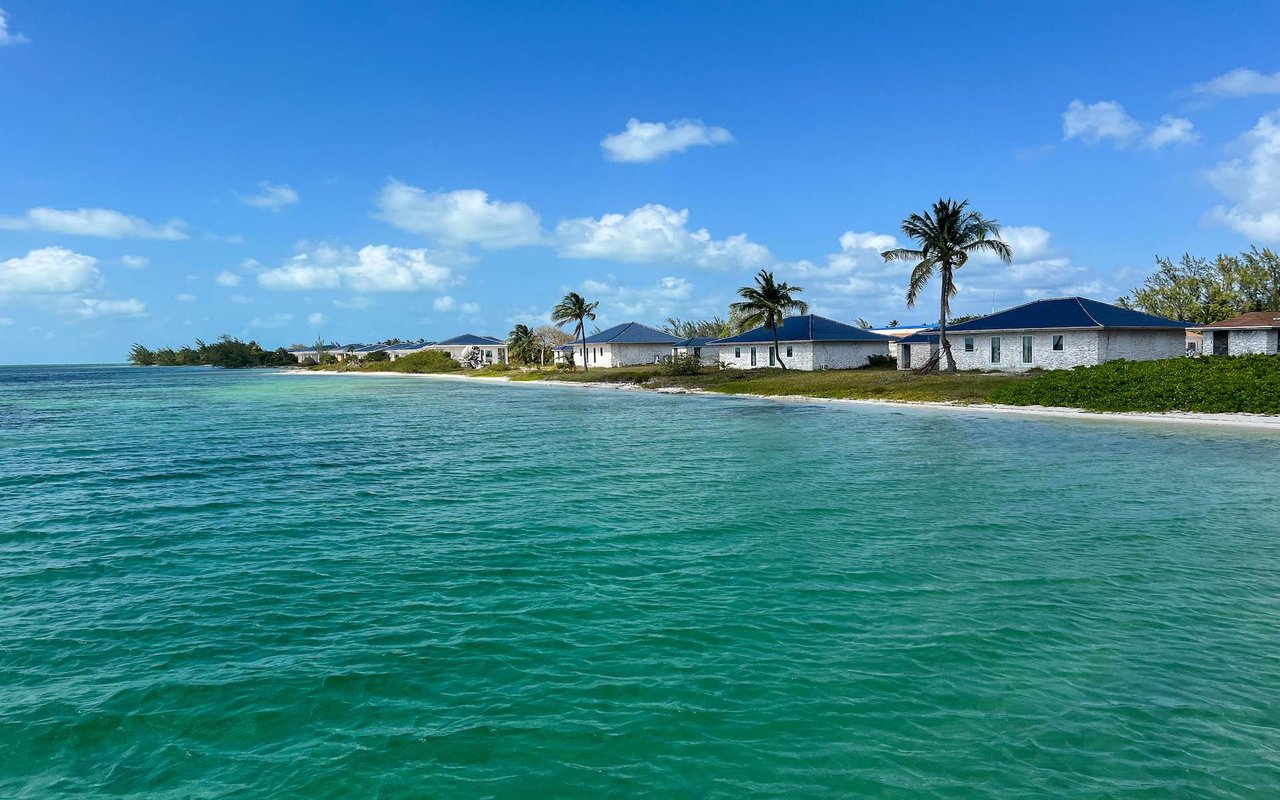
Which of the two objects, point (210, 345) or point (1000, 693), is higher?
point (210, 345)

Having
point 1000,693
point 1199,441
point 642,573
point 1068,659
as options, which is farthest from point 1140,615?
point 1199,441

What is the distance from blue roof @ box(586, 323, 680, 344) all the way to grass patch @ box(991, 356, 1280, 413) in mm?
48847

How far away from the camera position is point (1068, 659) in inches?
318

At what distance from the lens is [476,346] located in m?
118

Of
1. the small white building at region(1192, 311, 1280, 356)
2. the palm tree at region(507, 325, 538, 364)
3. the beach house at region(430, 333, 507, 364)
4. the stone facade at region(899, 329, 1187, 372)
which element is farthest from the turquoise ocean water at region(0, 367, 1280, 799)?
the beach house at region(430, 333, 507, 364)

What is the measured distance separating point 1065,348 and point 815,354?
20455mm

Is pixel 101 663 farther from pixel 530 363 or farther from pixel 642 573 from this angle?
pixel 530 363

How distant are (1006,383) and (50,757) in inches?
1786

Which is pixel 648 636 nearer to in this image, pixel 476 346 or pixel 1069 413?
pixel 1069 413

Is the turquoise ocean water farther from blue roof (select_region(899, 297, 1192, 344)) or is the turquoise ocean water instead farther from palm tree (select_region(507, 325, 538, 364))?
palm tree (select_region(507, 325, 538, 364))

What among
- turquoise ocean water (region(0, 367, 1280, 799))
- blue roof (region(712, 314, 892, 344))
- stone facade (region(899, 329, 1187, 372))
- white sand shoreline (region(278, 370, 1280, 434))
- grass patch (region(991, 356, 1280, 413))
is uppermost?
blue roof (region(712, 314, 892, 344))

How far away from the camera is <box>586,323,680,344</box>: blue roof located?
281ft

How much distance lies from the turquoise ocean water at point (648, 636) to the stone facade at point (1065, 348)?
94.3 feet

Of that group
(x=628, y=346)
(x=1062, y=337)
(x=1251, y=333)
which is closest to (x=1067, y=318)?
(x=1062, y=337)
